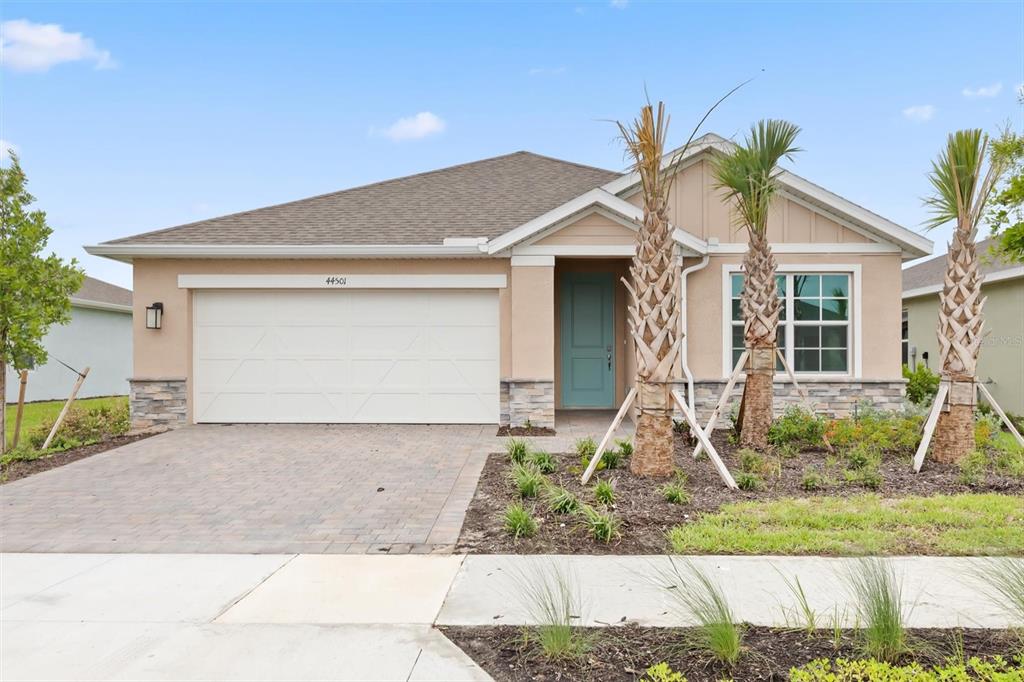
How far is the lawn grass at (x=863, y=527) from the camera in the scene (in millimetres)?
4652

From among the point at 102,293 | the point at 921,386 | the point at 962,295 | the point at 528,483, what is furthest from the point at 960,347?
the point at 102,293

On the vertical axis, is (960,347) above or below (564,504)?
above

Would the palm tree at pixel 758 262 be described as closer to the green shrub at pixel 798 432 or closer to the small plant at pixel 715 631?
the green shrub at pixel 798 432

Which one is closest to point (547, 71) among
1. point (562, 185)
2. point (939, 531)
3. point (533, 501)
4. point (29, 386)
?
point (562, 185)

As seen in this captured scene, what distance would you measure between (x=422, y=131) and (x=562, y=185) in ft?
47.8

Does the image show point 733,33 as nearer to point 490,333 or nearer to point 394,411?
point 490,333

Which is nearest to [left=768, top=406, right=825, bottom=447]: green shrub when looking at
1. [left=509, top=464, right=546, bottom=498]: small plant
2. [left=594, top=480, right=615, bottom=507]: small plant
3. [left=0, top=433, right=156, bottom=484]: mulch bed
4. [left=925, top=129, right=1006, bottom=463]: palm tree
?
[left=925, top=129, right=1006, bottom=463]: palm tree

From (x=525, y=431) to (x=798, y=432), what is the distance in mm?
4217

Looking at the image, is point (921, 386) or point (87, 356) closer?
point (921, 386)

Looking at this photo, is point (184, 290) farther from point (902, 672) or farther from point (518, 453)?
point (902, 672)

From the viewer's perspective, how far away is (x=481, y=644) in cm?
323

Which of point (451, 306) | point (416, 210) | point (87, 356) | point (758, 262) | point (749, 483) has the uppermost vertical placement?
point (416, 210)

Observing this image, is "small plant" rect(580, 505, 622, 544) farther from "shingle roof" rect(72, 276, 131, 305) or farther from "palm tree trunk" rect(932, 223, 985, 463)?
"shingle roof" rect(72, 276, 131, 305)

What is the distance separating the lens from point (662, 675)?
2711mm
